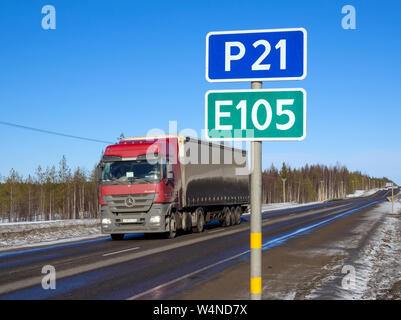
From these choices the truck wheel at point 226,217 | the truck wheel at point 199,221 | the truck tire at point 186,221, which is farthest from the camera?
the truck wheel at point 226,217

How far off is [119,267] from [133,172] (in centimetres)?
721

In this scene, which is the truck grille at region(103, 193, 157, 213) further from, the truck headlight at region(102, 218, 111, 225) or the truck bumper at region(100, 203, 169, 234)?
the truck headlight at region(102, 218, 111, 225)

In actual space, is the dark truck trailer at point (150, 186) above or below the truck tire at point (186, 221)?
above

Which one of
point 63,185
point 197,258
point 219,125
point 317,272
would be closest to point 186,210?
point 197,258

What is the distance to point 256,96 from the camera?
14.9 feet

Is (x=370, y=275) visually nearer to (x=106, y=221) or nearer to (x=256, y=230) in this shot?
(x=256, y=230)

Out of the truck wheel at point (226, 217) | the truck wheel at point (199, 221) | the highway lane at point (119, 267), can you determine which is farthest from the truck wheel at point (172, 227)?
the truck wheel at point (226, 217)

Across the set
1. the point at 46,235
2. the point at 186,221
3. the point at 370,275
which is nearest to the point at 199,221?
the point at 186,221

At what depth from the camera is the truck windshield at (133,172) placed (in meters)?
18.1

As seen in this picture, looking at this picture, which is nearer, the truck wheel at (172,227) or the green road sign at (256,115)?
the green road sign at (256,115)

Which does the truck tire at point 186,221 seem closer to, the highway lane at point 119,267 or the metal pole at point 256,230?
the highway lane at point 119,267

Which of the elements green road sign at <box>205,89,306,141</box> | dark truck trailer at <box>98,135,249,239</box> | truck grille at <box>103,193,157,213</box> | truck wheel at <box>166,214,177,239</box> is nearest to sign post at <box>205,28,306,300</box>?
green road sign at <box>205,89,306,141</box>

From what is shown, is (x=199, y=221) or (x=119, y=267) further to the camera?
(x=199, y=221)

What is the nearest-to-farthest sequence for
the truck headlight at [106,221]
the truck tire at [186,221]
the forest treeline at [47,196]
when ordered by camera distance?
the truck headlight at [106,221] < the truck tire at [186,221] < the forest treeline at [47,196]
